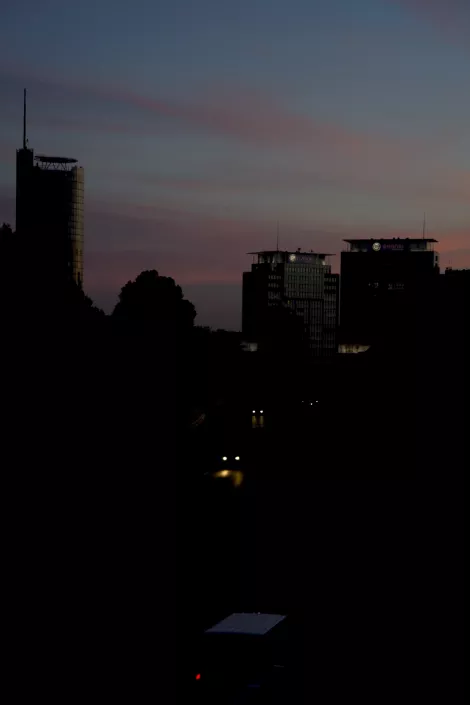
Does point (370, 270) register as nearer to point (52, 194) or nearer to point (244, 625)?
point (52, 194)

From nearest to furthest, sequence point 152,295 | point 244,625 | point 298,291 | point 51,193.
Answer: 1. point 244,625
2. point 152,295
3. point 51,193
4. point 298,291

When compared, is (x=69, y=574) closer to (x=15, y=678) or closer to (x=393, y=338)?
(x=15, y=678)

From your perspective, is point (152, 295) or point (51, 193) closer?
point (152, 295)

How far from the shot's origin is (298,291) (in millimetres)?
→ 180625

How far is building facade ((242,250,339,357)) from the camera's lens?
17438cm

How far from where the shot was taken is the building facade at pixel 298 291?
174 m

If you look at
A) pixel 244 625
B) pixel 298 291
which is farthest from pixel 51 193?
pixel 244 625

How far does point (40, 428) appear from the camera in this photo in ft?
16.6

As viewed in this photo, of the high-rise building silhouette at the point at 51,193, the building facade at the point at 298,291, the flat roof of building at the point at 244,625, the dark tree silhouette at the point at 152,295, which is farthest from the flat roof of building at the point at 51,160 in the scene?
the flat roof of building at the point at 244,625

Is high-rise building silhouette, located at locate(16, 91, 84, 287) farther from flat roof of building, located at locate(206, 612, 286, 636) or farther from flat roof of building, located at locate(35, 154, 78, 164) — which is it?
flat roof of building, located at locate(206, 612, 286, 636)

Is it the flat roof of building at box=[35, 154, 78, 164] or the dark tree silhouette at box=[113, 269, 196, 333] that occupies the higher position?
the flat roof of building at box=[35, 154, 78, 164]

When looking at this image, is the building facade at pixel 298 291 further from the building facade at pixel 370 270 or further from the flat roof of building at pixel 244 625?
the flat roof of building at pixel 244 625

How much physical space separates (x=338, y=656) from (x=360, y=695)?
9.1 inches

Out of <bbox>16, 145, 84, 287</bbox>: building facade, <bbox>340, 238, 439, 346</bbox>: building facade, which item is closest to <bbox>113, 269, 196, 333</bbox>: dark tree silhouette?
<bbox>16, 145, 84, 287</bbox>: building facade
